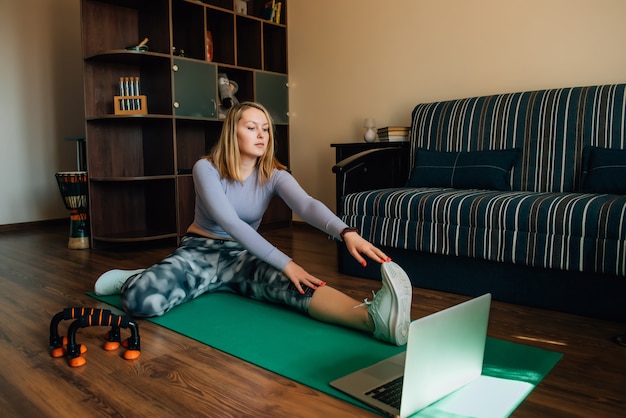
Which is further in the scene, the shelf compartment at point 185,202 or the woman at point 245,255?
the shelf compartment at point 185,202

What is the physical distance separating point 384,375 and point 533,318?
77 centimetres

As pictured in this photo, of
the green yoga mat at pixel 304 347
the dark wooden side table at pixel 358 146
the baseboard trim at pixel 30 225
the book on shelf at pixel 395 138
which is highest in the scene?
the book on shelf at pixel 395 138

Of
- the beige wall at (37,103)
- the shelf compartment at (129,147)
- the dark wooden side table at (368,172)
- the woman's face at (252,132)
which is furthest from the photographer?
the beige wall at (37,103)

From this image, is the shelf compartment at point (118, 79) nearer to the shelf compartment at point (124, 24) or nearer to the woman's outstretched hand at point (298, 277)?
the shelf compartment at point (124, 24)

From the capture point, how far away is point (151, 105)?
370 cm

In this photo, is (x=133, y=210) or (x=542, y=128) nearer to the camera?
(x=542, y=128)

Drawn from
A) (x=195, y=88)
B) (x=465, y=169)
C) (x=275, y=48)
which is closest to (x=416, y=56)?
(x=465, y=169)

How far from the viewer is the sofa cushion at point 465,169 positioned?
99.1 inches

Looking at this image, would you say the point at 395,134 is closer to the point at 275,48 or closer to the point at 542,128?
the point at 542,128

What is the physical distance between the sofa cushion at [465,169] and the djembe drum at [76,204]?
6.91 feet

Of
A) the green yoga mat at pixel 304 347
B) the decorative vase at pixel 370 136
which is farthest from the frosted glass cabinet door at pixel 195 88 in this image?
the green yoga mat at pixel 304 347

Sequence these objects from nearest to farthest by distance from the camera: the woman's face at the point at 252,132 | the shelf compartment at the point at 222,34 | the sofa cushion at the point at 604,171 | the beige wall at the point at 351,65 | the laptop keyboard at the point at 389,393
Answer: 1. the laptop keyboard at the point at 389,393
2. the woman's face at the point at 252,132
3. the sofa cushion at the point at 604,171
4. the beige wall at the point at 351,65
5. the shelf compartment at the point at 222,34

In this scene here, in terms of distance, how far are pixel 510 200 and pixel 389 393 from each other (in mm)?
1069

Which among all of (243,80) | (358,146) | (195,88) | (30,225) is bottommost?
(30,225)
